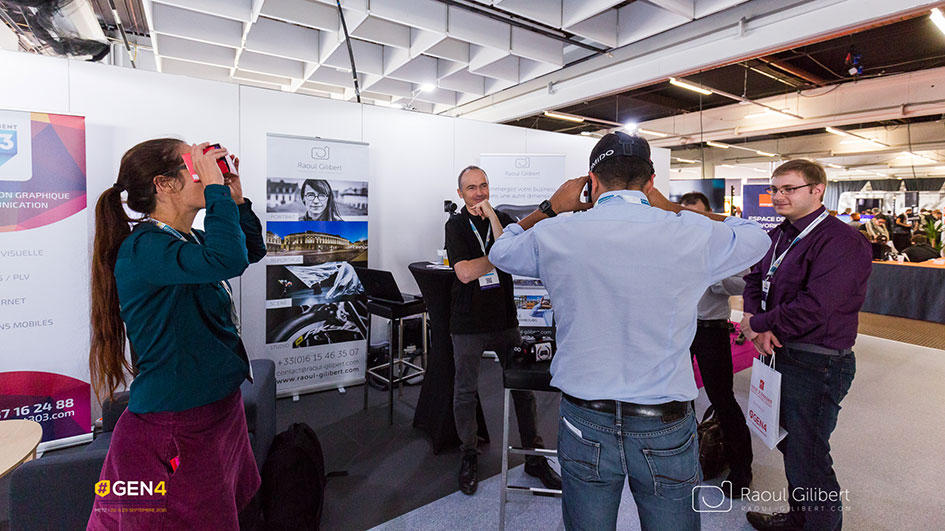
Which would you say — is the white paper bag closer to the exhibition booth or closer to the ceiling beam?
the exhibition booth

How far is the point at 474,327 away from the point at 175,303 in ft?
4.68

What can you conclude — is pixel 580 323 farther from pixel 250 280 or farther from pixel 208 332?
pixel 250 280

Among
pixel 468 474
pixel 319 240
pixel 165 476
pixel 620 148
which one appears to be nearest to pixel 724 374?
pixel 468 474

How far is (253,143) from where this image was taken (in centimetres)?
366

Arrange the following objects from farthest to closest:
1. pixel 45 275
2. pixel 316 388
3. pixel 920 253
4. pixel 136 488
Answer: pixel 920 253 → pixel 316 388 → pixel 45 275 → pixel 136 488

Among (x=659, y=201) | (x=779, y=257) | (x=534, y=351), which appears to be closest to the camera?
(x=659, y=201)

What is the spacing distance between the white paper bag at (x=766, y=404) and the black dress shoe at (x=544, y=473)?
3.25ft

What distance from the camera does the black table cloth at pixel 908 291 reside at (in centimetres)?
630

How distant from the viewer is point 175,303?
1.13 metres

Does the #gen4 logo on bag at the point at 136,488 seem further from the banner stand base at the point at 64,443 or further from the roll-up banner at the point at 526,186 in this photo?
the roll-up banner at the point at 526,186

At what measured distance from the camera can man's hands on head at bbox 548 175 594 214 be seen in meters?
1.33

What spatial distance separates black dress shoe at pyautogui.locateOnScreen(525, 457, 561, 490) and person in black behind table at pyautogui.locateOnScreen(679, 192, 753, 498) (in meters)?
0.91

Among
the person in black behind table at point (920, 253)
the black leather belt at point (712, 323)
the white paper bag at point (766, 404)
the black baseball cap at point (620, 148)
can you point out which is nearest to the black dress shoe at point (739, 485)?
the white paper bag at point (766, 404)

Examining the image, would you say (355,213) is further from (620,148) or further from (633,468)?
(633,468)
